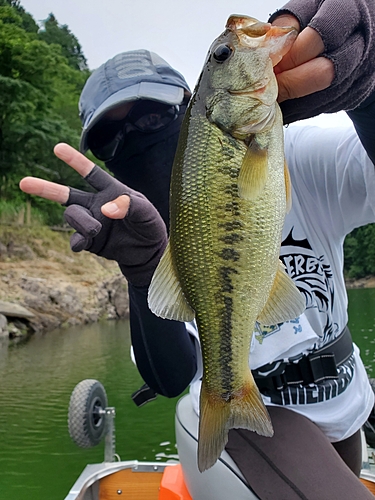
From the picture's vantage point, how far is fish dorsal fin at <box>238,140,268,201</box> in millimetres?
1075

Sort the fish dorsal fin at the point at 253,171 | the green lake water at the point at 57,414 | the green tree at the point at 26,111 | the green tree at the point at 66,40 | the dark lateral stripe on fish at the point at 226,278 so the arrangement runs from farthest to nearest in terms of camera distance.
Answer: the green tree at the point at 66,40
the green tree at the point at 26,111
the green lake water at the point at 57,414
the dark lateral stripe on fish at the point at 226,278
the fish dorsal fin at the point at 253,171

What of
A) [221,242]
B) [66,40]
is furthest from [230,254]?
[66,40]

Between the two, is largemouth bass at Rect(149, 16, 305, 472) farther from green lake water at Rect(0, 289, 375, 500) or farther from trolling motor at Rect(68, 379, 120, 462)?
green lake water at Rect(0, 289, 375, 500)

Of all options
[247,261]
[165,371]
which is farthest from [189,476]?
[247,261]

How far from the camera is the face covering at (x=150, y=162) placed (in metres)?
2.41

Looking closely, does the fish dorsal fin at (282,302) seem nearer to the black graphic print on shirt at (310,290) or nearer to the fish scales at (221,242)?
the fish scales at (221,242)

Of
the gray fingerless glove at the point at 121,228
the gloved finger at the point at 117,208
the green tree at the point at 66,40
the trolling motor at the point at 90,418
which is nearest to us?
the gloved finger at the point at 117,208

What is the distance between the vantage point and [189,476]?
191cm

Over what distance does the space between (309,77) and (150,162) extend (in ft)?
4.56

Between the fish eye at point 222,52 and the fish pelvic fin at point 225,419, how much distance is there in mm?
819

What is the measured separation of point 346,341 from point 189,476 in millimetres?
838

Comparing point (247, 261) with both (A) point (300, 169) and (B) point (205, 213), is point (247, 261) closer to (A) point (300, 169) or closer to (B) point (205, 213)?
(B) point (205, 213)

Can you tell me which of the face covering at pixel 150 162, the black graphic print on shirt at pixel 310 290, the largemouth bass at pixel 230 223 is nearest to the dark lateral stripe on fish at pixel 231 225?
the largemouth bass at pixel 230 223

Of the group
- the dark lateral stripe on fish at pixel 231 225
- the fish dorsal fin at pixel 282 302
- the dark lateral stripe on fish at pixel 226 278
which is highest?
the dark lateral stripe on fish at pixel 231 225
